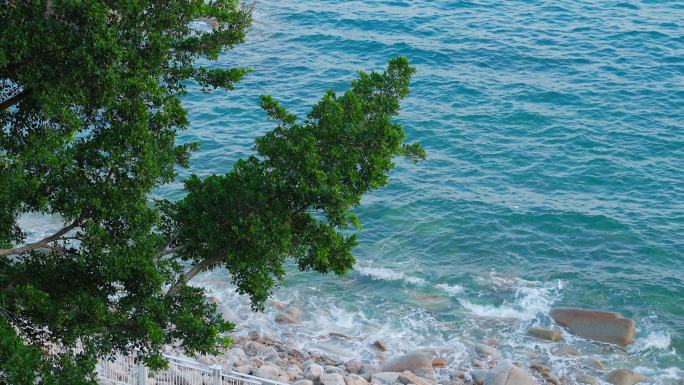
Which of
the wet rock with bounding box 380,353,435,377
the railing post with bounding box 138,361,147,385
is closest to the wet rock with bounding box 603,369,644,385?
the wet rock with bounding box 380,353,435,377

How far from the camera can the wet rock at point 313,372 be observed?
18656 mm

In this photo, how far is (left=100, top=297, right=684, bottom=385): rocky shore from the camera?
19078mm

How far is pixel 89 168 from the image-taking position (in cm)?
1137

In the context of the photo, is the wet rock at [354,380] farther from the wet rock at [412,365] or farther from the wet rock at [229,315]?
the wet rock at [229,315]

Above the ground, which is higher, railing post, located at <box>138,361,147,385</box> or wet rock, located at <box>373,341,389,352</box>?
railing post, located at <box>138,361,147,385</box>

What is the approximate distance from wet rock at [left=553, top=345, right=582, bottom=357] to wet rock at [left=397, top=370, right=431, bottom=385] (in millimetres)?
5181

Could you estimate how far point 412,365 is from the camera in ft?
67.1

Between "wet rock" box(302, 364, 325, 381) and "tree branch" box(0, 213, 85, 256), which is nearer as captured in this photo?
"tree branch" box(0, 213, 85, 256)

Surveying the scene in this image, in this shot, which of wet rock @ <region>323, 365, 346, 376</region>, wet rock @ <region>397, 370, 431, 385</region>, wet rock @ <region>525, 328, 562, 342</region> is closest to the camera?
wet rock @ <region>397, 370, 431, 385</region>

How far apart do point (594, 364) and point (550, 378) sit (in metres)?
1.86

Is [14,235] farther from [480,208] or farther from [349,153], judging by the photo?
[480,208]

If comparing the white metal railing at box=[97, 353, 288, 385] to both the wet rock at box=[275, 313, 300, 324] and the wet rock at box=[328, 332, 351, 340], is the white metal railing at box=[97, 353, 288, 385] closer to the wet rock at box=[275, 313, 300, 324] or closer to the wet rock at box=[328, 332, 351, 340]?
the wet rock at box=[328, 332, 351, 340]

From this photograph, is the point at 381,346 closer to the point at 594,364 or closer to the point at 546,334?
the point at 546,334

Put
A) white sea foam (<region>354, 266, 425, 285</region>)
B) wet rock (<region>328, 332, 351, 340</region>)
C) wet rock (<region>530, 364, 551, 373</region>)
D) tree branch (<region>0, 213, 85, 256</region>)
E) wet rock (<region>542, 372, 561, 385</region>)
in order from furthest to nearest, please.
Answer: white sea foam (<region>354, 266, 425, 285</region>)
wet rock (<region>328, 332, 351, 340</region>)
wet rock (<region>530, 364, 551, 373</region>)
wet rock (<region>542, 372, 561, 385</region>)
tree branch (<region>0, 213, 85, 256</region>)
